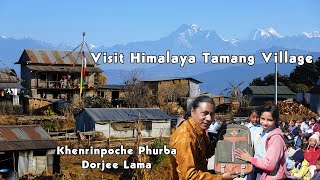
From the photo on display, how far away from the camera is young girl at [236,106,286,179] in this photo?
163 inches

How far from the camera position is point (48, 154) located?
15133 millimetres

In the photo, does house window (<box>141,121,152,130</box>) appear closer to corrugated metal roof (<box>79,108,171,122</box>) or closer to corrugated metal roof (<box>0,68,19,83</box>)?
corrugated metal roof (<box>79,108,171,122</box>)

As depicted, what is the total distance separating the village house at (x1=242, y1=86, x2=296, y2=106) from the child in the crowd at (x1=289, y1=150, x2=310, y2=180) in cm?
3055

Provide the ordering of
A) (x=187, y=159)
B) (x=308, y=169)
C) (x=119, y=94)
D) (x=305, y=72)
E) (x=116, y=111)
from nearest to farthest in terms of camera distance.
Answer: (x=187, y=159), (x=308, y=169), (x=116, y=111), (x=119, y=94), (x=305, y=72)

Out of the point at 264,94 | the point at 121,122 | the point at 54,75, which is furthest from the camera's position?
the point at 264,94

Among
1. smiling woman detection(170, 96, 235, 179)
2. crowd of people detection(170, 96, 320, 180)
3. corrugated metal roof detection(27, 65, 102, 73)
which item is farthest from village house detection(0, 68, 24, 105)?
smiling woman detection(170, 96, 235, 179)

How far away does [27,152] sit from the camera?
14.7 metres

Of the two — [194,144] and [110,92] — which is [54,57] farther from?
[194,144]

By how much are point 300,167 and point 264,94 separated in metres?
31.9

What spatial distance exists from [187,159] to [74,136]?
19185 mm

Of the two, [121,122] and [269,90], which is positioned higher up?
[269,90]

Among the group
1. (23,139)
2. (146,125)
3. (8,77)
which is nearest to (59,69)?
(8,77)

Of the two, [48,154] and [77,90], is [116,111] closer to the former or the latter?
[48,154]

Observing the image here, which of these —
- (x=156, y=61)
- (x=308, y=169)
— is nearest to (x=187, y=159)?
(x=308, y=169)
